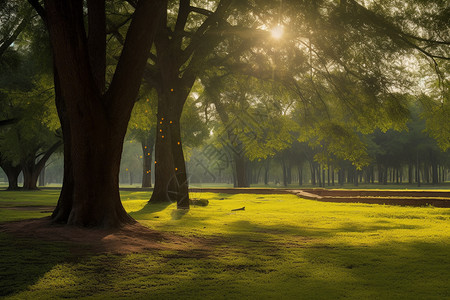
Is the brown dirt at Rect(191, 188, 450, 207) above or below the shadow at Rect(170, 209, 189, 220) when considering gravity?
above

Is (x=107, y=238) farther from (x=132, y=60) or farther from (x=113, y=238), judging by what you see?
(x=132, y=60)

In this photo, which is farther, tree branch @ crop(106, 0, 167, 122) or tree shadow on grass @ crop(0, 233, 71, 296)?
tree branch @ crop(106, 0, 167, 122)

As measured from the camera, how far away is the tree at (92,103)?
328 inches

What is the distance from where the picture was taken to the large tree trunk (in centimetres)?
832

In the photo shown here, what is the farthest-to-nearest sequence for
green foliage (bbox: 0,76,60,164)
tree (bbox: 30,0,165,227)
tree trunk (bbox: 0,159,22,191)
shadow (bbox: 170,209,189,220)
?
tree trunk (bbox: 0,159,22,191) < green foliage (bbox: 0,76,60,164) < shadow (bbox: 170,209,189,220) < tree (bbox: 30,0,165,227)

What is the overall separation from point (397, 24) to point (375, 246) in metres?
10.9

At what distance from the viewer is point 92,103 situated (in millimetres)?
8680

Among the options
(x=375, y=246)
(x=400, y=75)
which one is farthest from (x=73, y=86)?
(x=400, y=75)

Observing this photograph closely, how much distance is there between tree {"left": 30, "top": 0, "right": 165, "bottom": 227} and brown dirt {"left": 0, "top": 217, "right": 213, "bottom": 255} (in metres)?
0.40

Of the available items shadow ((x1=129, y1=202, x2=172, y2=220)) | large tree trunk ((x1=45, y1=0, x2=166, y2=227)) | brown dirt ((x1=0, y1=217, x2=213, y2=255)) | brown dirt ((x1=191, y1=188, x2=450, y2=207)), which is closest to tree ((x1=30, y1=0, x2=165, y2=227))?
large tree trunk ((x1=45, y1=0, x2=166, y2=227))

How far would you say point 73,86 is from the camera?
27.8 ft

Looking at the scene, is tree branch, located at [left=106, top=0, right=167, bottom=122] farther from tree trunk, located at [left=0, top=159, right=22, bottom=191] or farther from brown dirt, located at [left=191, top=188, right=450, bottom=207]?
tree trunk, located at [left=0, top=159, right=22, bottom=191]

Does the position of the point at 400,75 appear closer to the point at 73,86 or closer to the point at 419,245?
the point at 419,245

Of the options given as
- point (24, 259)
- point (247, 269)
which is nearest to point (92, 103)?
point (24, 259)
